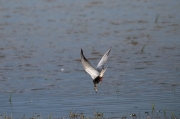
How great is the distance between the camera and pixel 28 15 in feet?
52.4

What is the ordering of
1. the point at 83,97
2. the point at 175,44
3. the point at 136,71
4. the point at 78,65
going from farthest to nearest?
the point at 175,44, the point at 78,65, the point at 136,71, the point at 83,97

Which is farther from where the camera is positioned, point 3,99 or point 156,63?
point 156,63

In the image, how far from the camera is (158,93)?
8.65 metres

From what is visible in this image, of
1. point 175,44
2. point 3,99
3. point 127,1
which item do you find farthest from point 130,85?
point 127,1

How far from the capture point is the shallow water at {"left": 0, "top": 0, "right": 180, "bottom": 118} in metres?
8.20

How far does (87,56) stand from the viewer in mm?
11750

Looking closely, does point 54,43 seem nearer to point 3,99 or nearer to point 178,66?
point 178,66

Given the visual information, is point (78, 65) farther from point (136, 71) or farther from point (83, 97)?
point (83, 97)

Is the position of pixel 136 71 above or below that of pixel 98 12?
below

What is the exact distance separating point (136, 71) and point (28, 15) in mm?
6479

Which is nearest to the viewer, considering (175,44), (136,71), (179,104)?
(179,104)

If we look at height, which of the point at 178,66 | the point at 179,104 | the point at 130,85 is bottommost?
the point at 179,104

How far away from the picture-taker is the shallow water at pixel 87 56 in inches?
323

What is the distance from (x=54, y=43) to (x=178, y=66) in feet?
11.7
